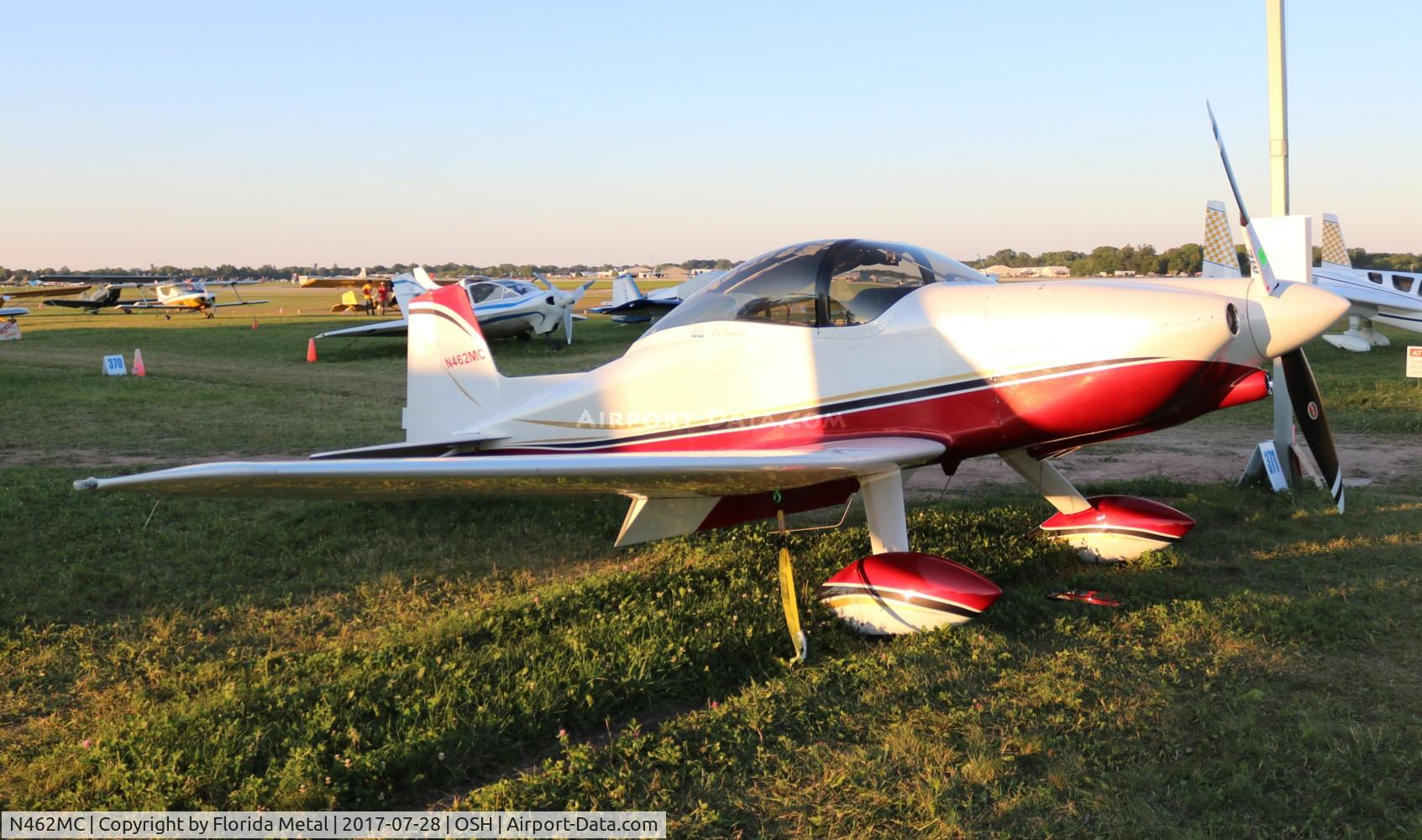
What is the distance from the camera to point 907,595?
4.58 meters

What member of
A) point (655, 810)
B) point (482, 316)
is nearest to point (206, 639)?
point (655, 810)

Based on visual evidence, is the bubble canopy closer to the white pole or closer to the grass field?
the grass field

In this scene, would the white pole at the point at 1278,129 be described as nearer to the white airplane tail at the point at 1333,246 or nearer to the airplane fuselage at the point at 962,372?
the airplane fuselage at the point at 962,372

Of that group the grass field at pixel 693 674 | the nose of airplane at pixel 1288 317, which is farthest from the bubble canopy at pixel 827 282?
the grass field at pixel 693 674

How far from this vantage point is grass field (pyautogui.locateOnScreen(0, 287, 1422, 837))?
3088 millimetres

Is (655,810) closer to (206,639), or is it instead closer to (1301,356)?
(206,639)

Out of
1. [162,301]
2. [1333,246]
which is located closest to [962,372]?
[1333,246]

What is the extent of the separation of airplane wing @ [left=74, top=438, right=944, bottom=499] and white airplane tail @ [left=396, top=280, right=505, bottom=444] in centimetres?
219

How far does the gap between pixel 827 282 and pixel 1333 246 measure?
803 inches

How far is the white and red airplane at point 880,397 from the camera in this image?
4.43 m

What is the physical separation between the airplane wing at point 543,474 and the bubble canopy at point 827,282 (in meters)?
0.76

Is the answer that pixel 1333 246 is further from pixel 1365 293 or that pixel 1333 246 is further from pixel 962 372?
pixel 962 372

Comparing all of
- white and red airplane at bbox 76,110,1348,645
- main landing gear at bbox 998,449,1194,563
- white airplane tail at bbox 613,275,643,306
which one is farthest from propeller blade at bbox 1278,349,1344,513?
white airplane tail at bbox 613,275,643,306

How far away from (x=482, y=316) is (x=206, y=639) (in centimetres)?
1982
